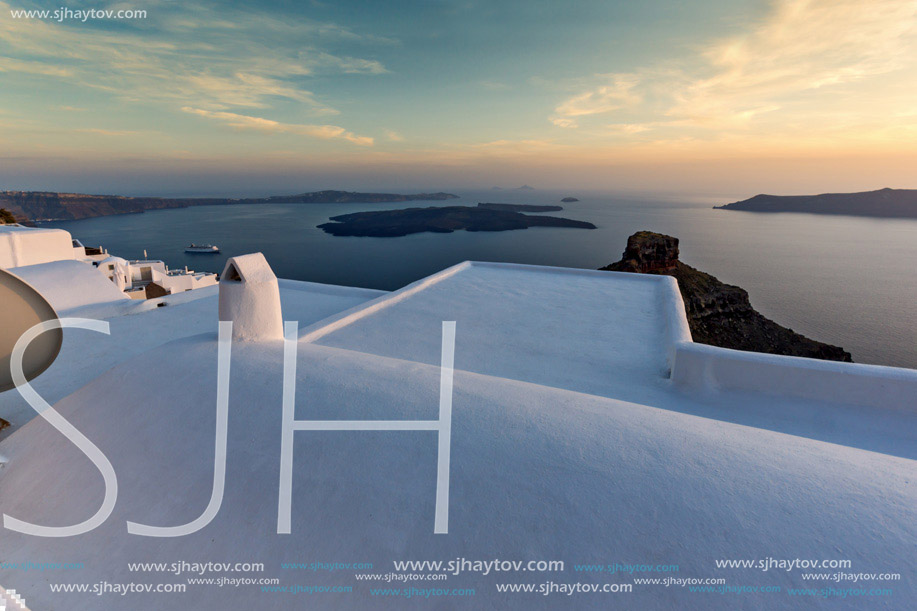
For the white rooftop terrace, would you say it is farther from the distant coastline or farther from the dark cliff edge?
the distant coastline

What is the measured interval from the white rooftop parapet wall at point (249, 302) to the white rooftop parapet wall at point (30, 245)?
12151mm

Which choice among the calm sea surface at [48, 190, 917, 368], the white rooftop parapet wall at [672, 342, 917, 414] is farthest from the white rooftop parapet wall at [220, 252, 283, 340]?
the calm sea surface at [48, 190, 917, 368]

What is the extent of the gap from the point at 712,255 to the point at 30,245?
313 feet

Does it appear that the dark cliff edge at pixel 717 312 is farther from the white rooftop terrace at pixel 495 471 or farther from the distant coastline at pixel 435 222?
the distant coastline at pixel 435 222

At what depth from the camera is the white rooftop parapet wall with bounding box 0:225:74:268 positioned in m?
11.8

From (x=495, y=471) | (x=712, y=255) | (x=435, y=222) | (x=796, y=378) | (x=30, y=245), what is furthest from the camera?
(x=435, y=222)

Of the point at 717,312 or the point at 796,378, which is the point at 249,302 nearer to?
the point at 796,378

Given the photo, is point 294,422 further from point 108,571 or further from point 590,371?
point 590,371

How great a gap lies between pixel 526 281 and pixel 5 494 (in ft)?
32.9

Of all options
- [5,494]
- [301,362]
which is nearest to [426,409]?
[301,362]

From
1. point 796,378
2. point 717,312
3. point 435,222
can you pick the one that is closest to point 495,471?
point 796,378

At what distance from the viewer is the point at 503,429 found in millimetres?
3275

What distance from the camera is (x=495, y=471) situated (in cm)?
289

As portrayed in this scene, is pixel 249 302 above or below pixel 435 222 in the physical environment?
below
